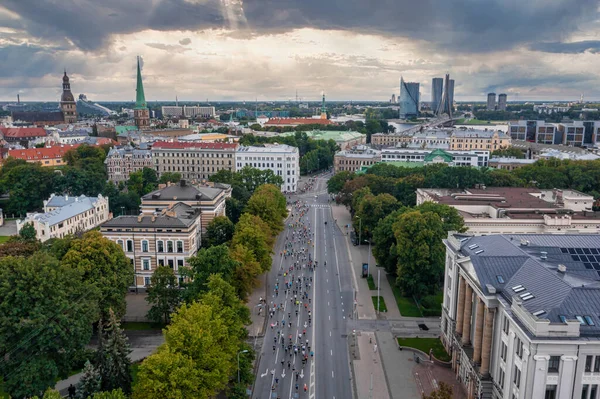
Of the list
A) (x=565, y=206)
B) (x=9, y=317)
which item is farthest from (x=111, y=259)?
(x=565, y=206)

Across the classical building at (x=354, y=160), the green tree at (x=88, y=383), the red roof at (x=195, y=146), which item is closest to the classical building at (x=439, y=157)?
the classical building at (x=354, y=160)

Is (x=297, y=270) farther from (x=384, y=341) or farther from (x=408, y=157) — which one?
(x=408, y=157)

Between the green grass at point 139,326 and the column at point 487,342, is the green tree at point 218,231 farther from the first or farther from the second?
the column at point 487,342

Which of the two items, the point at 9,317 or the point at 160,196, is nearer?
the point at 9,317

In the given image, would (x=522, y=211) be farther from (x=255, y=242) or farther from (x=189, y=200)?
(x=189, y=200)

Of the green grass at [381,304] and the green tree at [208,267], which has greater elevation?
A: the green tree at [208,267]

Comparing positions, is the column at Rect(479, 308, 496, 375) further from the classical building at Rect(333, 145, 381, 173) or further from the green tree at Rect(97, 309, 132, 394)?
the classical building at Rect(333, 145, 381, 173)
